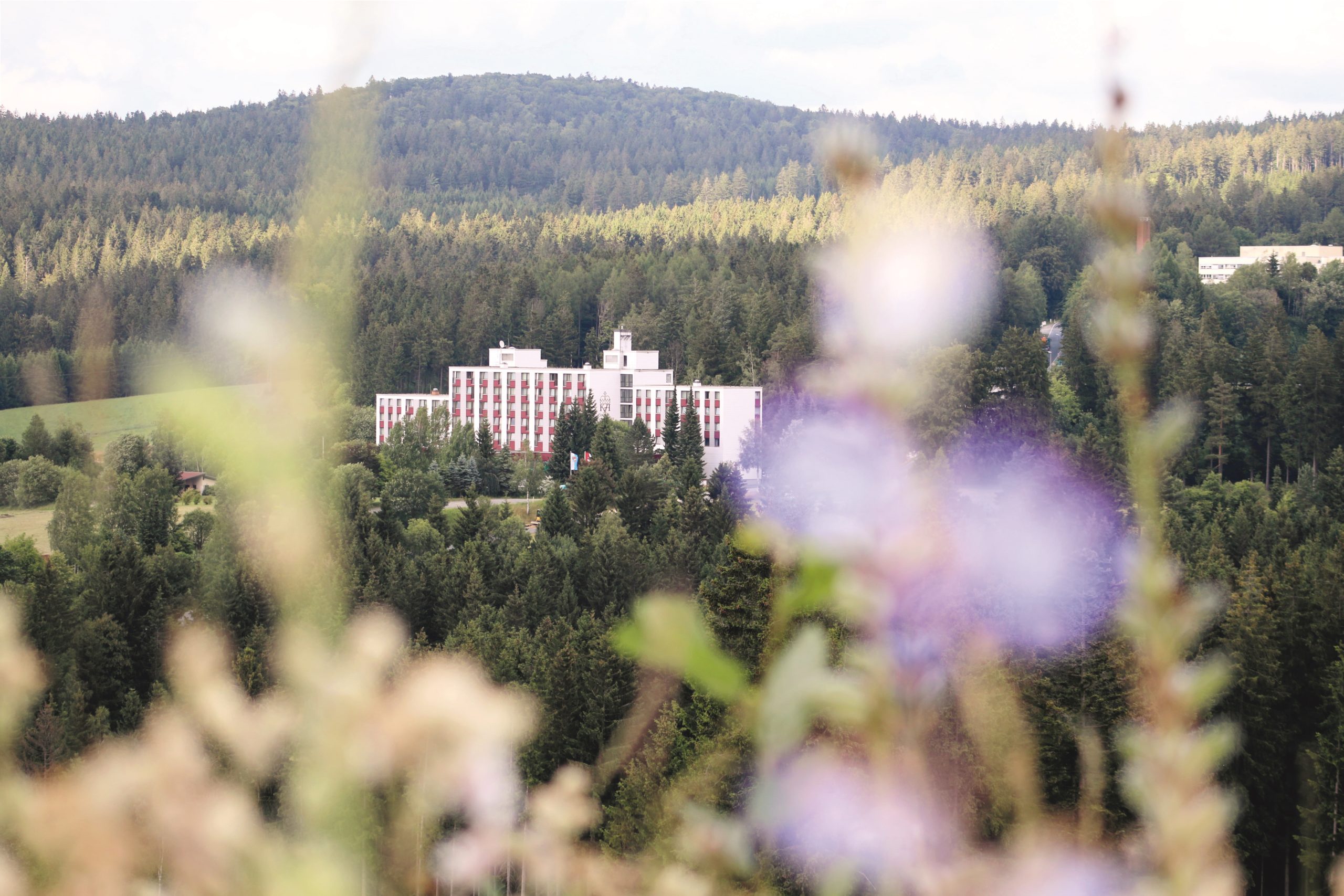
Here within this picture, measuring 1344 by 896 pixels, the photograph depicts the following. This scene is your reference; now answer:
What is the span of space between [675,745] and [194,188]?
11040cm

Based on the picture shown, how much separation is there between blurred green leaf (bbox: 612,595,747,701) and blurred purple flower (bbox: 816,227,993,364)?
0.63ft

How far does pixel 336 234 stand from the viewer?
132 cm

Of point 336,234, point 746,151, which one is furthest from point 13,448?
point 746,151

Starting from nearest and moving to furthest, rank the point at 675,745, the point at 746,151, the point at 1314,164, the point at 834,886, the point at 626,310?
1. the point at 834,886
2. the point at 675,745
3. the point at 626,310
4. the point at 1314,164
5. the point at 746,151

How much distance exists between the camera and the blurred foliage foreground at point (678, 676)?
2.90 ft

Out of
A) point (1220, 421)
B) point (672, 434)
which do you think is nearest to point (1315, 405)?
point (1220, 421)

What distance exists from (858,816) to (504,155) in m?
171

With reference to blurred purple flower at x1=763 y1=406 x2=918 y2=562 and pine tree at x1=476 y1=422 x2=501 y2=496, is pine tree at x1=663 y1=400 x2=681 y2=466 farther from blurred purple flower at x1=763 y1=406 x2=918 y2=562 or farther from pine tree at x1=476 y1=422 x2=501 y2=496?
blurred purple flower at x1=763 y1=406 x2=918 y2=562

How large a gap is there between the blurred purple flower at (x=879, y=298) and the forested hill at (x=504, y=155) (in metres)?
77.4

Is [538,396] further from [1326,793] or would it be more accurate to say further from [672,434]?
[1326,793]

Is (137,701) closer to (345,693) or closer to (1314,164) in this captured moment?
(345,693)

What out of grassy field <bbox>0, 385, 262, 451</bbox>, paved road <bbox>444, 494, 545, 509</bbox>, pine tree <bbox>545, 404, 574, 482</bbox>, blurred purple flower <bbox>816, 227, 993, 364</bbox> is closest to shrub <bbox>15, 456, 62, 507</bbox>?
paved road <bbox>444, 494, 545, 509</bbox>

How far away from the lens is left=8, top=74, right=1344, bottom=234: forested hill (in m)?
112

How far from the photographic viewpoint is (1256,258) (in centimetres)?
7962
